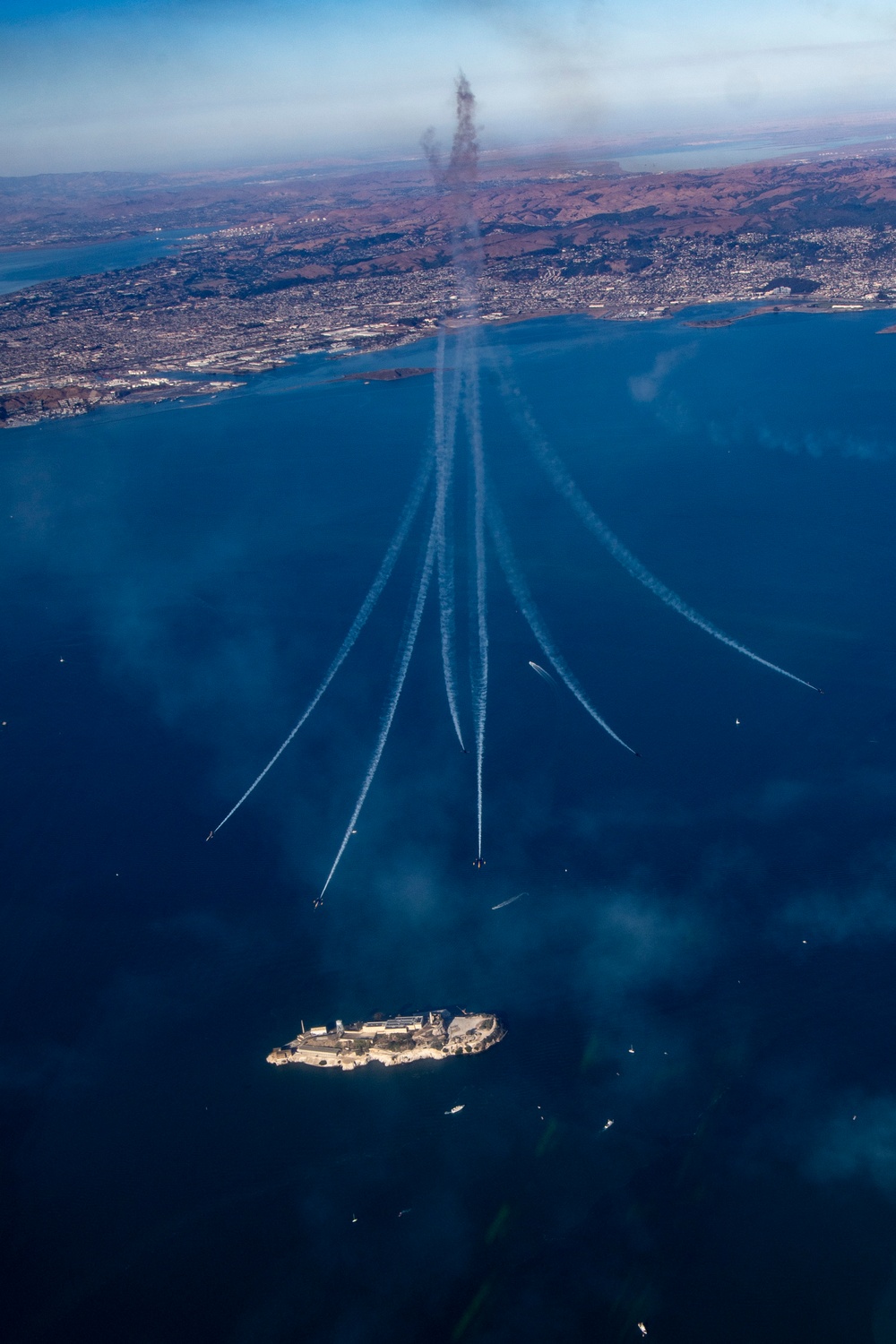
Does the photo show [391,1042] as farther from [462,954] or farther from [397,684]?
[397,684]

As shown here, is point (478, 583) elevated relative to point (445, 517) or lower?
lower

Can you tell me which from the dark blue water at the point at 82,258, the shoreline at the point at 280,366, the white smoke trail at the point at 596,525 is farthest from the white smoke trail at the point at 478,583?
the dark blue water at the point at 82,258

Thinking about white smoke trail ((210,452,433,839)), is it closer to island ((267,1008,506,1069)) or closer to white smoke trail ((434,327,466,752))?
white smoke trail ((434,327,466,752))

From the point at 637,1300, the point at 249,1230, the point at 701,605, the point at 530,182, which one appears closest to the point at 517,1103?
the point at 637,1300

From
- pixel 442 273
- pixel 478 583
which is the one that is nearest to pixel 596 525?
pixel 478 583

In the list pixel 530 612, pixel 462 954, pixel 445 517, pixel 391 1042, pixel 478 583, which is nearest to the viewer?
pixel 391 1042

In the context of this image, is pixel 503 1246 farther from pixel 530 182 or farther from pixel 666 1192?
pixel 530 182

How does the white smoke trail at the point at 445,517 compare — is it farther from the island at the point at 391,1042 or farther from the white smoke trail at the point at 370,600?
the island at the point at 391,1042
